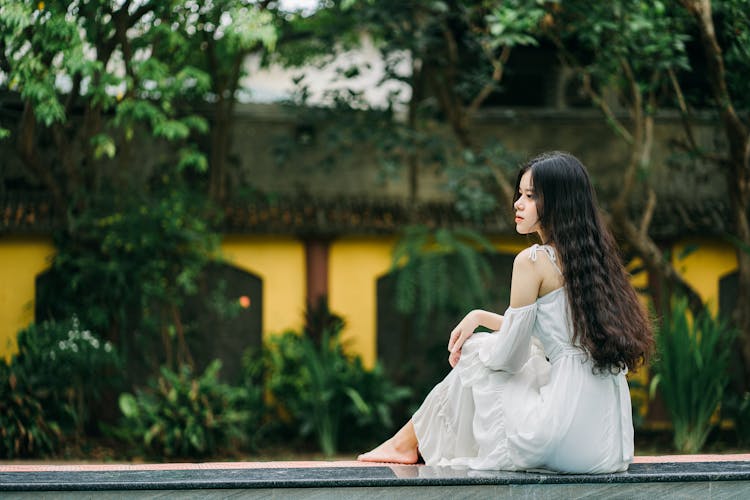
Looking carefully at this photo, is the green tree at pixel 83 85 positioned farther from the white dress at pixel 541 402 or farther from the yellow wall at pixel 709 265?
the yellow wall at pixel 709 265

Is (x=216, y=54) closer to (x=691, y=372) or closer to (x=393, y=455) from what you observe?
(x=691, y=372)

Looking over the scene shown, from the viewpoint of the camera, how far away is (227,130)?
33.6ft

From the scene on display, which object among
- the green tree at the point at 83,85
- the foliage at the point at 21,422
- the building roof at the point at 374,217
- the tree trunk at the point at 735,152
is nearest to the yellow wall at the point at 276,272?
the building roof at the point at 374,217

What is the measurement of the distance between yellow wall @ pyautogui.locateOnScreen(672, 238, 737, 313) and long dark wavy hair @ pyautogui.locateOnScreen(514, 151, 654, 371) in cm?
712

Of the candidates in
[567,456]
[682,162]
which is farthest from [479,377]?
[682,162]

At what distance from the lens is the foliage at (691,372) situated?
8.17 meters

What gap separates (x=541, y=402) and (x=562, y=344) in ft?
0.84

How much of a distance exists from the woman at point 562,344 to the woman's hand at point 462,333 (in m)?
0.14

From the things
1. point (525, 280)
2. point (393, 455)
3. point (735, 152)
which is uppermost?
point (735, 152)

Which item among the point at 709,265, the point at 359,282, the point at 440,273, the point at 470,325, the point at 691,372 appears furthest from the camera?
the point at 709,265

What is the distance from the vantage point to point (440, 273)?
30.7 feet

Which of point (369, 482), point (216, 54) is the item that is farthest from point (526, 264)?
point (216, 54)

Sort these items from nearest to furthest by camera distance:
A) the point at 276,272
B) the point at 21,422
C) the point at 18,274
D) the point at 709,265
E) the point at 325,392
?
the point at 21,422 < the point at 325,392 < the point at 18,274 < the point at 276,272 < the point at 709,265

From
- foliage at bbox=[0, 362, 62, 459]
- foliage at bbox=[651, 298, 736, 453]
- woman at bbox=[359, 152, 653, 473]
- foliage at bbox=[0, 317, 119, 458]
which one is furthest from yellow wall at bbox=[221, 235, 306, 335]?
woman at bbox=[359, 152, 653, 473]
